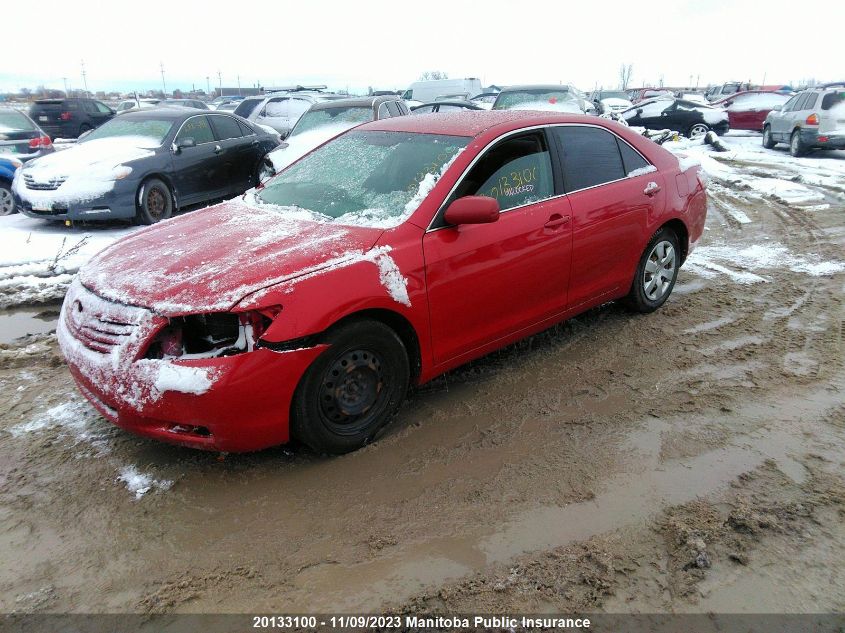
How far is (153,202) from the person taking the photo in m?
8.53

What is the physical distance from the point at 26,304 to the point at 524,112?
15.0 ft

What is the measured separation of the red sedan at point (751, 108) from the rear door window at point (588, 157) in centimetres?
2081

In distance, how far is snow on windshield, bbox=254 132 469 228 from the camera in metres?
3.66

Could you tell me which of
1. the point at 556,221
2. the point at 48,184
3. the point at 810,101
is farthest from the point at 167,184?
the point at 810,101

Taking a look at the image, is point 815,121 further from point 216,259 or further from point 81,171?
point 216,259

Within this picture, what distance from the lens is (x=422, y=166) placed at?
3844mm

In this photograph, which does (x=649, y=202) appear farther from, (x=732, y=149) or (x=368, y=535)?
(x=732, y=149)

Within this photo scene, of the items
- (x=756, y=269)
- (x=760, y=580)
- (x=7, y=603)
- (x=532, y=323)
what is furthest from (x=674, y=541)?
(x=756, y=269)

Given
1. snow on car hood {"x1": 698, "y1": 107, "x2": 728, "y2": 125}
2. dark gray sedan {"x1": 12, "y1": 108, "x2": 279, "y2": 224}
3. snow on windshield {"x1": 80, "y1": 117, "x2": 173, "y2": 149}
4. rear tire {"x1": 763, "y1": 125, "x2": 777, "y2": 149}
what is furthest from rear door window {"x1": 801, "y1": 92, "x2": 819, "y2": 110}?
snow on windshield {"x1": 80, "y1": 117, "x2": 173, "y2": 149}

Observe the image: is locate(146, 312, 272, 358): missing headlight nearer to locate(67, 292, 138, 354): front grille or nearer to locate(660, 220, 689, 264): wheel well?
locate(67, 292, 138, 354): front grille

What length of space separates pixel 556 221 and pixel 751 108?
22576 mm

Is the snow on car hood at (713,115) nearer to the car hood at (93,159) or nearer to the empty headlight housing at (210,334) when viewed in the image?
the car hood at (93,159)

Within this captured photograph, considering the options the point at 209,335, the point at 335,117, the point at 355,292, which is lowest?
the point at 209,335

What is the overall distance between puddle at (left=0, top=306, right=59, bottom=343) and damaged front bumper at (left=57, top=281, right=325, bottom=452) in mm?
2405
